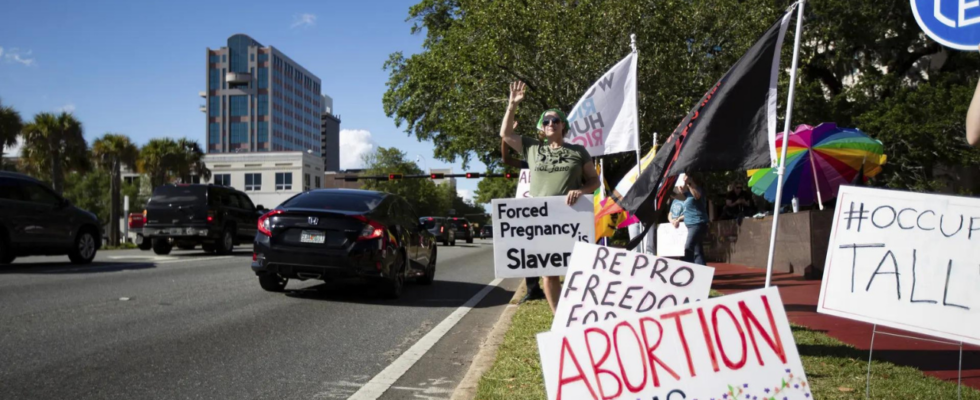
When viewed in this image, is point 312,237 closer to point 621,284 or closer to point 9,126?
point 621,284

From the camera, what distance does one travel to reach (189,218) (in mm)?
20359

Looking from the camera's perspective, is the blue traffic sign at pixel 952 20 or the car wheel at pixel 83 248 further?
the car wheel at pixel 83 248

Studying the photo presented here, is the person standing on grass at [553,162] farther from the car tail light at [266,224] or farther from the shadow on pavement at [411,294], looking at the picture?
the car tail light at [266,224]

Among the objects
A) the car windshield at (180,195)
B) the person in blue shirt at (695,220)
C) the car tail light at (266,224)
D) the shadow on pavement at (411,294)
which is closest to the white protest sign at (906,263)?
the person in blue shirt at (695,220)

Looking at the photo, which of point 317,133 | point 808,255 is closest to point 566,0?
point 808,255

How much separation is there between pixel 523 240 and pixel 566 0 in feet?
64.6

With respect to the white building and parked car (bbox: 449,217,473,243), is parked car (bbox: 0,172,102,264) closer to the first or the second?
parked car (bbox: 449,217,473,243)

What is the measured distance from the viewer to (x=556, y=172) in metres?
6.00

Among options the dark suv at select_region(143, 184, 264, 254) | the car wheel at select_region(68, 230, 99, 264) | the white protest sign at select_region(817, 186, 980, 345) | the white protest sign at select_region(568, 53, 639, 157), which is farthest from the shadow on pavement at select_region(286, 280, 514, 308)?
the dark suv at select_region(143, 184, 264, 254)

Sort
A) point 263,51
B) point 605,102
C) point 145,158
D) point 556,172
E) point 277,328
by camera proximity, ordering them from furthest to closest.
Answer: point 263,51 < point 145,158 < point 605,102 < point 277,328 < point 556,172

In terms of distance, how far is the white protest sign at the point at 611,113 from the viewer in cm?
823

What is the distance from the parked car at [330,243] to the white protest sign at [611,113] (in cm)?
310

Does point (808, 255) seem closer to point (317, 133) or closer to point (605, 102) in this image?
point (605, 102)

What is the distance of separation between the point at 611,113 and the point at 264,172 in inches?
3301
